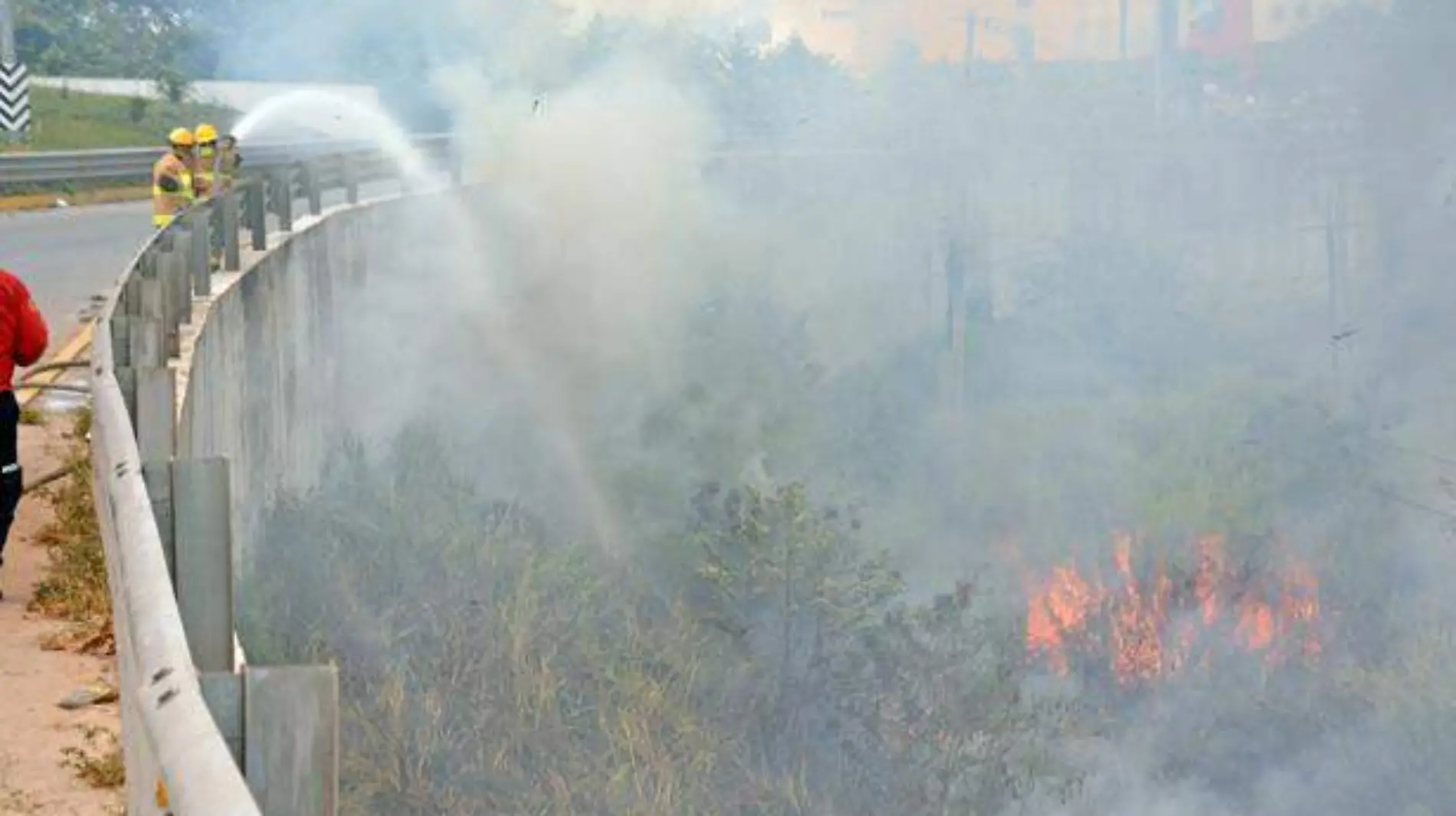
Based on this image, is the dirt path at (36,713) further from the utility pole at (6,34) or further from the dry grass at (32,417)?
the utility pole at (6,34)

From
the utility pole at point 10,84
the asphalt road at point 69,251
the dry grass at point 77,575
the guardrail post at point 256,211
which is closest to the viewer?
the dry grass at point 77,575

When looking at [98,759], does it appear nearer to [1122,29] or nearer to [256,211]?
[256,211]

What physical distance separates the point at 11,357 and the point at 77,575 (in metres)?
0.90

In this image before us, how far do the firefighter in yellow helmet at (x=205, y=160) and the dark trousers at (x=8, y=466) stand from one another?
6.89m

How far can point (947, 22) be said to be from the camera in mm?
33438

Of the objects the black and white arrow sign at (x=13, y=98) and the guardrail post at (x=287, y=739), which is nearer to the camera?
the guardrail post at (x=287, y=739)

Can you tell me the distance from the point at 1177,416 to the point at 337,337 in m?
16.7

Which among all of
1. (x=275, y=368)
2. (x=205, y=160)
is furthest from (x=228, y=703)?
(x=205, y=160)

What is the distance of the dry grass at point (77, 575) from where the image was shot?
7.70 meters

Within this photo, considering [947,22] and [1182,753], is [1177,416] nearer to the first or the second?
[947,22]

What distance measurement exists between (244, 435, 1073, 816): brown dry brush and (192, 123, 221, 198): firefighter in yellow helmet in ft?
6.97

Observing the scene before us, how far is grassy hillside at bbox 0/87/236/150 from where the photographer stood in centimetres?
3738

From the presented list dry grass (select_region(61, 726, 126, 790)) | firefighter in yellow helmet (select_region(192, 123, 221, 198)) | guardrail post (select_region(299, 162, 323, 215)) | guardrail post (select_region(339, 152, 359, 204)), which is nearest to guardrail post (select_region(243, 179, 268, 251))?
guardrail post (select_region(299, 162, 323, 215))

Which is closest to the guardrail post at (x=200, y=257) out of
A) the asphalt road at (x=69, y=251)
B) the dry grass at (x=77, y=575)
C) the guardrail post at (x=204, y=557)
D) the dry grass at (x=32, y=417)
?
the dry grass at (x=77, y=575)
